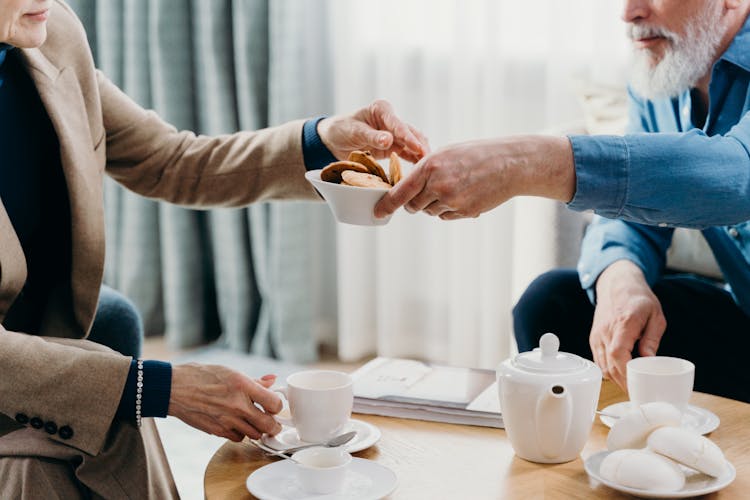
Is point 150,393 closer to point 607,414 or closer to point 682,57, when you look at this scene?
point 607,414

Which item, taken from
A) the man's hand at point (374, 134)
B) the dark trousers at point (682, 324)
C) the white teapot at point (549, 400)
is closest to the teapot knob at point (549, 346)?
the white teapot at point (549, 400)

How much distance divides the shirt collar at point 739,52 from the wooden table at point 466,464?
643 mm

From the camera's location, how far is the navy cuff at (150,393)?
4.05ft

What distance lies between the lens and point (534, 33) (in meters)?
2.77

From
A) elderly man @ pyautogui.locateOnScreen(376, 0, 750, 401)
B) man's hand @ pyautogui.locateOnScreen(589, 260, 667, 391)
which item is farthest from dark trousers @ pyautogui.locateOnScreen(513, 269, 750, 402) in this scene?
man's hand @ pyautogui.locateOnScreen(589, 260, 667, 391)

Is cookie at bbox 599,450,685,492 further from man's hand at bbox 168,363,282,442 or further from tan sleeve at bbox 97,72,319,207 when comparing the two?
tan sleeve at bbox 97,72,319,207

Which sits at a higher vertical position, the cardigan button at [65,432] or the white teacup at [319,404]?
the white teacup at [319,404]

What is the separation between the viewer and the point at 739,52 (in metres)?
1.69

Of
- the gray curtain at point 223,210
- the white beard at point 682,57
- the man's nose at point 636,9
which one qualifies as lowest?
the gray curtain at point 223,210

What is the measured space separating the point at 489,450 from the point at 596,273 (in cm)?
→ 60

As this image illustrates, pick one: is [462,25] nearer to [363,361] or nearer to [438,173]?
[363,361]

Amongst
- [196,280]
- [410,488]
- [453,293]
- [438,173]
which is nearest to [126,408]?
[410,488]

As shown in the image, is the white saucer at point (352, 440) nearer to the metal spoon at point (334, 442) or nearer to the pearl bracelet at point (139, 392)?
the metal spoon at point (334, 442)

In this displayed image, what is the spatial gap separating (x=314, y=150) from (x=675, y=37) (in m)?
0.66
